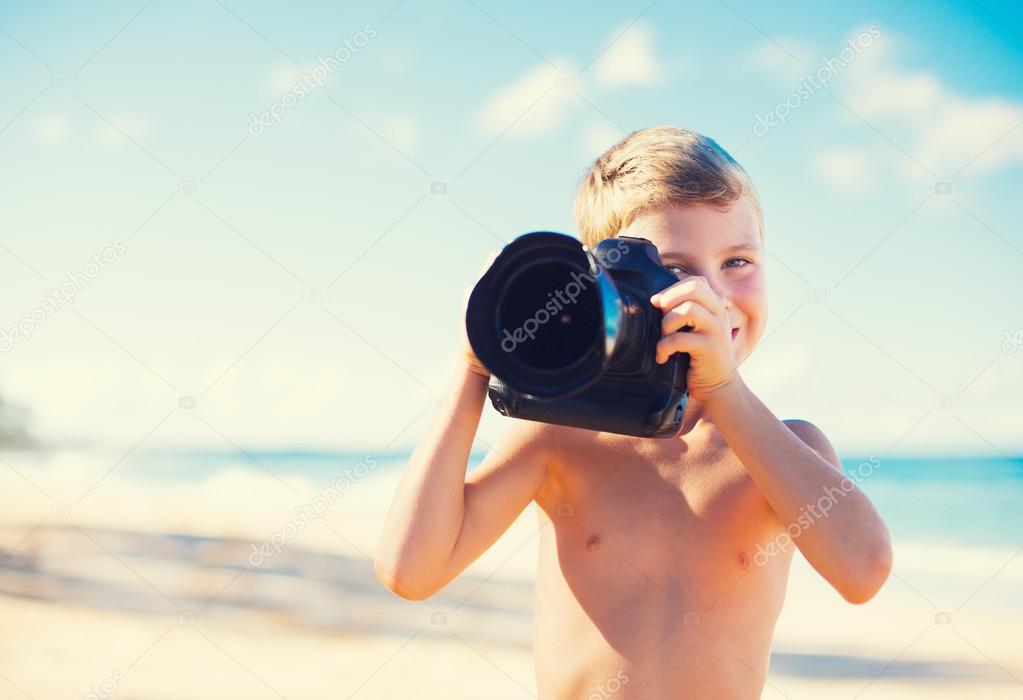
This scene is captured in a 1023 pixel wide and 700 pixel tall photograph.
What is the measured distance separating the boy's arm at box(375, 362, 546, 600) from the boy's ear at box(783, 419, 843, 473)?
47cm

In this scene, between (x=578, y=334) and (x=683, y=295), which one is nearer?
(x=578, y=334)

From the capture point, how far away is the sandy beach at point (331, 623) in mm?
4043

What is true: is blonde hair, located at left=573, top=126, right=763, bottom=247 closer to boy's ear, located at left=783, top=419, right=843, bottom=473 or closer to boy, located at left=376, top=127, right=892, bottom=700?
boy, located at left=376, top=127, right=892, bottom=700

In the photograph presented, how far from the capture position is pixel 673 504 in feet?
4.73

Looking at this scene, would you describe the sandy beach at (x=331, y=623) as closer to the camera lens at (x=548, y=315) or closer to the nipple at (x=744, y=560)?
the nipple at (x=744, y=560)

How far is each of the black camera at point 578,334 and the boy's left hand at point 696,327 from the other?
→ 0.05 ft

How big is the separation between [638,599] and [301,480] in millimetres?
12738

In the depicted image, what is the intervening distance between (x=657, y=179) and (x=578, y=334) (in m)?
0.49

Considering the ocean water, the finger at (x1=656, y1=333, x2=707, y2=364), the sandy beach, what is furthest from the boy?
the ocean water

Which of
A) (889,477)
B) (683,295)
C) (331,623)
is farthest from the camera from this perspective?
(889,477)

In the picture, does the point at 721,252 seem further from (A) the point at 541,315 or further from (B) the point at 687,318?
(A) the point at 541,315

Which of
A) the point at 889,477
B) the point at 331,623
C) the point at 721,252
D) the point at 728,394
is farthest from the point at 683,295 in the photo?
the point at 889,477

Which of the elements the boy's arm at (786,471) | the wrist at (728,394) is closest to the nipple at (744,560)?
the boy's arm at (786,471)

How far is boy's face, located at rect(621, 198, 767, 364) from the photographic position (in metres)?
1.45
